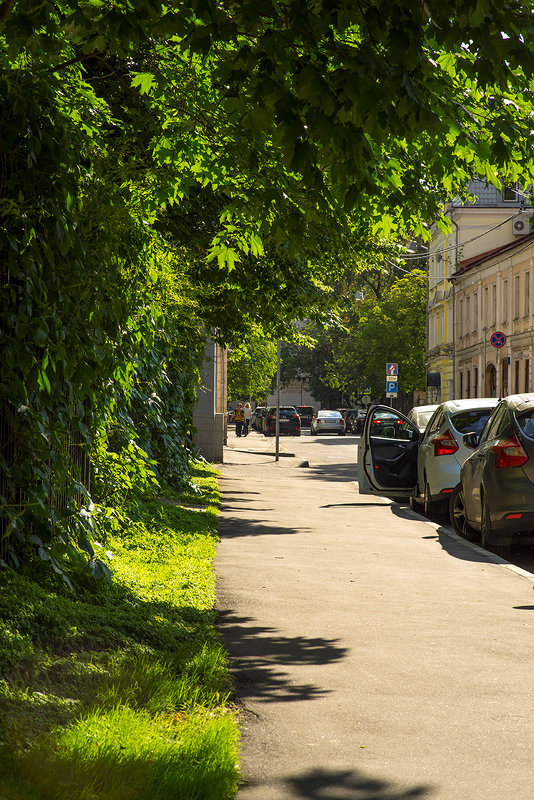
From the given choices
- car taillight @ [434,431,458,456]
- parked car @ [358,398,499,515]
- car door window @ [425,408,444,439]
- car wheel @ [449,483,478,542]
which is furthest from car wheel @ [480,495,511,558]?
car door window @ [425,408,444,439]

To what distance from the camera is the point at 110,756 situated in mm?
3967

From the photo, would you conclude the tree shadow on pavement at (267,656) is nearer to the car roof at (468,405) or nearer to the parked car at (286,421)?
the car roof at (468,405)

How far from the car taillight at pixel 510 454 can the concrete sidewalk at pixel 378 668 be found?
3.21ft

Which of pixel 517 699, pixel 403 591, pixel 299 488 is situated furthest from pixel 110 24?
pixel 299 488

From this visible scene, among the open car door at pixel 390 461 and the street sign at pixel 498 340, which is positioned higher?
the street sign at pixel 498 340

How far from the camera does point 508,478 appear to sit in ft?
33.7

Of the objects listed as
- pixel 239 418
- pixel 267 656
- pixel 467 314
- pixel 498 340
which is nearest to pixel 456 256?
pixel 467 314

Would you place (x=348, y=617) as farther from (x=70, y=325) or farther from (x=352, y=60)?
(x=352, y=60)

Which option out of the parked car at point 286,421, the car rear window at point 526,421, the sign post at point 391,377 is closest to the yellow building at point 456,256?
the parked car at point 286,421

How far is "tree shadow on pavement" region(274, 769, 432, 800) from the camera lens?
382 centimetres

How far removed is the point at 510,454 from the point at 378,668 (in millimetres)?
4982

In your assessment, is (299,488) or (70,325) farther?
(299,488)

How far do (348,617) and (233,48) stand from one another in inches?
Result: 149

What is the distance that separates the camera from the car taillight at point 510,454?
10.2 metres
